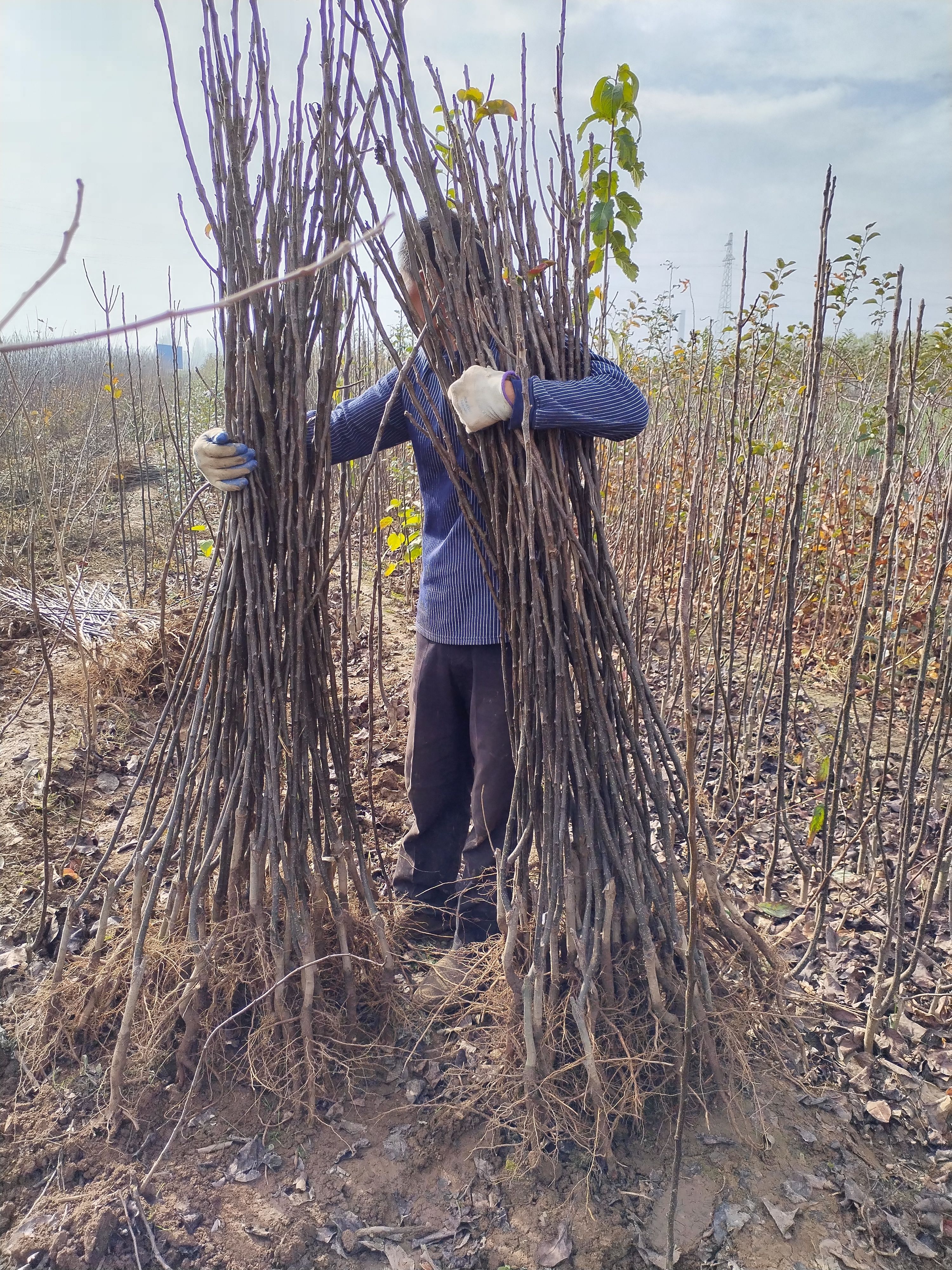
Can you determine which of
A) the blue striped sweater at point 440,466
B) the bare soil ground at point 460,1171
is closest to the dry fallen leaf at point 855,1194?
the bare soil ground at point 460,1171

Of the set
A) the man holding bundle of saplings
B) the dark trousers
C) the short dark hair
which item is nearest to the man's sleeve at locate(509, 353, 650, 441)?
the man holding bundle of saplings

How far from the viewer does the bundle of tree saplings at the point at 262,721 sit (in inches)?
66.4

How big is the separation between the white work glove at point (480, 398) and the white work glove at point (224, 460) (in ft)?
1.59

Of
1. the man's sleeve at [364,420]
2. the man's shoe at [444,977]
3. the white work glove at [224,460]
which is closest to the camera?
the white work glove at [224,460]

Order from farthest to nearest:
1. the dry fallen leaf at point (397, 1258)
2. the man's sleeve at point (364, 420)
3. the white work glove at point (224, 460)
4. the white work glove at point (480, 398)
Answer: the man's sleeve at point (364, 420) < the white work glove at point (224, 460) < the white work glove at point (480, 398) < the dry fallen leaf at point (397, 1258)

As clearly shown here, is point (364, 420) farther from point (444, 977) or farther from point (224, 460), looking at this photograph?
point (444, 977)

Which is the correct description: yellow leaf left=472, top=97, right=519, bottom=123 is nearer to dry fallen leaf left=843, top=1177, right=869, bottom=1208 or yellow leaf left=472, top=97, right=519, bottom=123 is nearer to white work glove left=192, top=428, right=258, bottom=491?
white work glove left=192, top=428, right=258, bottom=491

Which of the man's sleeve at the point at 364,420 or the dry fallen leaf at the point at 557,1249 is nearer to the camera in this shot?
the dry fallen leaf at the point at 557,1249

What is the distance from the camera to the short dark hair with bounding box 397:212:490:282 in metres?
1.74

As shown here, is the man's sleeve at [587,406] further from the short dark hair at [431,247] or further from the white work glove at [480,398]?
the short dark hair at [431,247]

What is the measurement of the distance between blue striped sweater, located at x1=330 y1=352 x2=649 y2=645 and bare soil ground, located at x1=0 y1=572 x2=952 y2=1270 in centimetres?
93

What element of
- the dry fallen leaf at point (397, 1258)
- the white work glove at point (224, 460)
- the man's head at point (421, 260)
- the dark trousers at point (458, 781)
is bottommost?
the dry fallen leaf at point (397, 1258)

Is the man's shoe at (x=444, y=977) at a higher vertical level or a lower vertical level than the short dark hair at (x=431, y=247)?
lower

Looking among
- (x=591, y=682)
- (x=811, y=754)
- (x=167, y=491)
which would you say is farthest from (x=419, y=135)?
(x=167, y=491)
